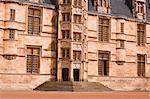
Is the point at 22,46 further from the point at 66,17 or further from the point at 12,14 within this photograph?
the point at 66,17

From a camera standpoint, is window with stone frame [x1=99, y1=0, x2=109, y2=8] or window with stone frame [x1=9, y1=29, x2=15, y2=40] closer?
window with stone frame [x1=9, y1=29, x2=15, y2=40]

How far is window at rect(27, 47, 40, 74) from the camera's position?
33219 mm

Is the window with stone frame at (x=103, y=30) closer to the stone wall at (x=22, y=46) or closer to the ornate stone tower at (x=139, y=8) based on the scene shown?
the ornate stone tower at (x=139, y=8)

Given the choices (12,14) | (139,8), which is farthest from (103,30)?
(12,14)

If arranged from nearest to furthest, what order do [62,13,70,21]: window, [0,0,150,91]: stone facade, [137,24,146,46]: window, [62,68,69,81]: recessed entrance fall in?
[0,0,150,91]: stone facade
[62,68,69,81]: recessed entrance
[62,13,70,21]: window
[137,24,146,46]: window

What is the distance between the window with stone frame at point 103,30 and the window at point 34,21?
813 cm

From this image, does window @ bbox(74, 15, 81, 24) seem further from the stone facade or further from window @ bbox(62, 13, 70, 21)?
window @ bbox(62, 13, 70, 21)

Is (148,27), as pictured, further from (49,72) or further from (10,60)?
(10,60)

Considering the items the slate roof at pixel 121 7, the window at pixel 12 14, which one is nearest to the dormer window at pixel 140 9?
the slate roof at pixel 121 7

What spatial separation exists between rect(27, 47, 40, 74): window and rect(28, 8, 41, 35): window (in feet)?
6.17

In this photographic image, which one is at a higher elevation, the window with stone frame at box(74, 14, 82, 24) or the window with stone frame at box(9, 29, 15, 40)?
the window with stone frame at box(74, 14, 82, 24)

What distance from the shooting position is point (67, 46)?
33.8m

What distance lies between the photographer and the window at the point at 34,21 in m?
33.7

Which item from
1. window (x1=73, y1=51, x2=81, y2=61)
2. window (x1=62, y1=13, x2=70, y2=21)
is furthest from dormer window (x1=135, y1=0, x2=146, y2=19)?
window (x1=73, y1=51, x2=81, y2=61)
